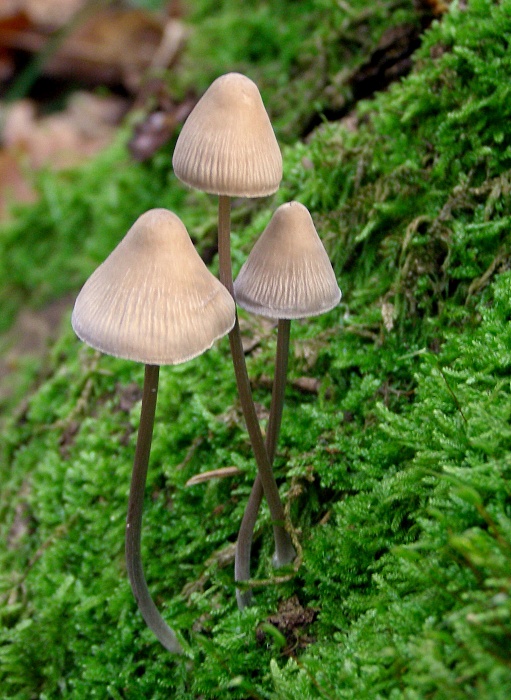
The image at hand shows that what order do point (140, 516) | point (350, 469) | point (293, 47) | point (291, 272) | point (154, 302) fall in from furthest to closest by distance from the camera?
point (293, 47) < point (350, 469) < point (140, 516) < point (291, 272) < point (154, 302)

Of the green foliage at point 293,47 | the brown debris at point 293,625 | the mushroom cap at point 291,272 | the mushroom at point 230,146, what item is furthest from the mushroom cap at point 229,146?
the green foliage at point 293,47

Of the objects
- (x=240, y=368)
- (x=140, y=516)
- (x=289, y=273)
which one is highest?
(x=289, y=273)

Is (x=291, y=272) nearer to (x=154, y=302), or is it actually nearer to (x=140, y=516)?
(x=154, y=302)

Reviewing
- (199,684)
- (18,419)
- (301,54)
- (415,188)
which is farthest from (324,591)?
(301,54)

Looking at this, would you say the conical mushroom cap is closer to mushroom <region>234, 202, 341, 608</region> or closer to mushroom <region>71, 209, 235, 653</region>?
mushroom <region>71, 209, 235, 653</region>

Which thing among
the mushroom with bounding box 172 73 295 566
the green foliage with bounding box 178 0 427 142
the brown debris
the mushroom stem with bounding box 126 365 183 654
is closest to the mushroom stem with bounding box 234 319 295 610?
the brown debris

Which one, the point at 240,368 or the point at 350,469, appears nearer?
the point at 240,368

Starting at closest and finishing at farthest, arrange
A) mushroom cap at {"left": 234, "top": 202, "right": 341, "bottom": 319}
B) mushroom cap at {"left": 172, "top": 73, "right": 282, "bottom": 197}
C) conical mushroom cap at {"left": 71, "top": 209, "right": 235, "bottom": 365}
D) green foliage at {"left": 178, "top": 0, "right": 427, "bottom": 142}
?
conical mushroom cap at {"left": 71, "top": 209, "right": 235, "bottom": 365}, mushroom cap at {"left": 172, "top": 73, "right": 282, "bottom": 197}, mushroom cap at {"left": 234, "top": 202, "right": 341, "bottom": 319}, green foliage at {"left": 178, "top": 0, "right": 427, "bottom": 142}

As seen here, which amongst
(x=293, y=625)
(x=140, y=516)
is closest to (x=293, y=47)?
(x=140, y=516)
